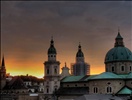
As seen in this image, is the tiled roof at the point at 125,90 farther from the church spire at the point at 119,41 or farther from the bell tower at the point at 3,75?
the bell tower at the point at 3,75

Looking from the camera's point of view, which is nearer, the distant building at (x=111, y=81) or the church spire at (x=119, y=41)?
the distant building at (x=111, y=81)

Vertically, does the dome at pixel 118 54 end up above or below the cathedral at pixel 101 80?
above

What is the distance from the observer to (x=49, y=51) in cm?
8169

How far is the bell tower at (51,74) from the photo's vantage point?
A: 79.4 metres

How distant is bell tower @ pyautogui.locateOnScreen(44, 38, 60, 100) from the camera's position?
7944 centimetres

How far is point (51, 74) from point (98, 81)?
61.0 ft

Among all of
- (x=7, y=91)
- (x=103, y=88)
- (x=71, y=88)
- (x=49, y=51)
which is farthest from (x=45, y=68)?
(x=103, y=88)

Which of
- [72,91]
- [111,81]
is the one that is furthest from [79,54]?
[111,81]

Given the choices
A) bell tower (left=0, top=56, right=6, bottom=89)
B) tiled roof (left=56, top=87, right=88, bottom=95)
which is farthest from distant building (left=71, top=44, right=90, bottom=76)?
tiled roof (left=56, top=87, right=88, bottom=95)

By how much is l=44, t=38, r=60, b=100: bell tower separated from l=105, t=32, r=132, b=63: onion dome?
14868 millimetres

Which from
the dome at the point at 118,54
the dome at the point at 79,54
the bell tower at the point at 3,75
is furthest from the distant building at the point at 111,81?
the dome at the point at 79,54

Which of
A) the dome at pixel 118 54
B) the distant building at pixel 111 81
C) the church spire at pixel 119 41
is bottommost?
the distant building at pixel 111 81

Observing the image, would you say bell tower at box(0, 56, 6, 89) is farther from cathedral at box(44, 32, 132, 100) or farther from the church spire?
the church spire

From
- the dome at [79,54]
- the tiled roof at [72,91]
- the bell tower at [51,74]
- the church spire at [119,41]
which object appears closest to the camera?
the church spire at [119,41]
